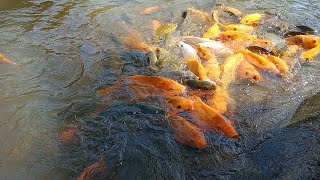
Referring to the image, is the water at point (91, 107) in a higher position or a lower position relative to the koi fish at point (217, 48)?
lower

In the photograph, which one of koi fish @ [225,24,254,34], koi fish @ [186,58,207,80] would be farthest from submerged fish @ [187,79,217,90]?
koi fish @ [225,24,254,34]

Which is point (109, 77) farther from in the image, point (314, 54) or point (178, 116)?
point (314, 54)

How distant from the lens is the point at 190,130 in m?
4.70

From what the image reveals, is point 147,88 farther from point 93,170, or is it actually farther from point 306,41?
point 306,41

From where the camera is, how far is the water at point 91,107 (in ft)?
14.1

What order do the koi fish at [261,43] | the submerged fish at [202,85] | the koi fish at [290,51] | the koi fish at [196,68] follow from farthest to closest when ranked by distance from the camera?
the koi fish at [261,43] → the koi fish at [290,51] → the koi fish at [196,68] → the submerged fish at [202,85]

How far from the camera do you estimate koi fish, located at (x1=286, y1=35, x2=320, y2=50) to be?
730 cm

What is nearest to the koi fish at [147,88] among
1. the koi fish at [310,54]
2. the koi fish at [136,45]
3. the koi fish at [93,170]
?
the koi fish at [136,45]

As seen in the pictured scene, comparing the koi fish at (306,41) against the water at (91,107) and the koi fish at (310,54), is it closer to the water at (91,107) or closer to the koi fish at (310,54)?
the koi fish at (310,54)

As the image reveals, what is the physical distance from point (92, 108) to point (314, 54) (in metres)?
5.09

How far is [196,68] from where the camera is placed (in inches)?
247

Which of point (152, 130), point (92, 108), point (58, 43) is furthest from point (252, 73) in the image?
point (58, 43)

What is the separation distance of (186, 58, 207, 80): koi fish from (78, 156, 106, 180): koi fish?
2720mm

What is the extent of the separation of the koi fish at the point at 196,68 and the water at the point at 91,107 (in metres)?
0.68
